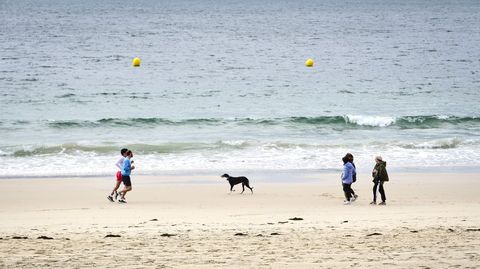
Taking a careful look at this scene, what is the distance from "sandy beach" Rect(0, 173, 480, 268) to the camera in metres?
9.97

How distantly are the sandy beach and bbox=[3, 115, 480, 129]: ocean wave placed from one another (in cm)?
1014

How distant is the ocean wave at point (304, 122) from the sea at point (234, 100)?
78mm

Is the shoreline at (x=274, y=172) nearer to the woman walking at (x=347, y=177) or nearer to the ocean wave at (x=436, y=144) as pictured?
the ocean wave at (x=436, y=144)

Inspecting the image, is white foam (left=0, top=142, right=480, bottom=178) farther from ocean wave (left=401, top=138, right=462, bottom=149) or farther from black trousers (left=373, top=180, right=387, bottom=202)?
black trousers (left=373, top=180, right=387, bottom=202)

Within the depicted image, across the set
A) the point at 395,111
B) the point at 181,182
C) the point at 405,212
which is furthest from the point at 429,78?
the point at 405,212

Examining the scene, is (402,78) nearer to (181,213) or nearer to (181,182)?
(181,182)

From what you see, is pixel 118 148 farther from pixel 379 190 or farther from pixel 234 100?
pixel 234 100

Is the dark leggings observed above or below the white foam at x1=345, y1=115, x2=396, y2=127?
below

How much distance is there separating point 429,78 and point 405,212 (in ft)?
102

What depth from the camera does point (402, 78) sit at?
145 ft

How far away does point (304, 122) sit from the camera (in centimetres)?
3059

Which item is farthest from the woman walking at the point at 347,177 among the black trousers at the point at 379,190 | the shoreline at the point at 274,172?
the shoreline at the point at 274,172

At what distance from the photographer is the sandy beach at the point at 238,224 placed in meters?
9.97

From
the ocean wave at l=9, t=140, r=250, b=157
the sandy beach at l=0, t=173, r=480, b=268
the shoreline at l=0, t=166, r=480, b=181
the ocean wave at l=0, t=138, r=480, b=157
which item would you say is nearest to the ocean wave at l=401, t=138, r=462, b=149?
the ocean wave at l=0, t=138, r=480, b=157
